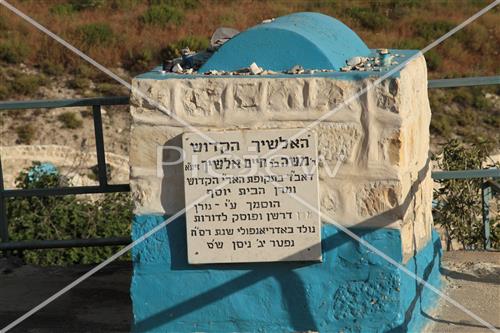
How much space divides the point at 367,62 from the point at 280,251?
3.27 feet

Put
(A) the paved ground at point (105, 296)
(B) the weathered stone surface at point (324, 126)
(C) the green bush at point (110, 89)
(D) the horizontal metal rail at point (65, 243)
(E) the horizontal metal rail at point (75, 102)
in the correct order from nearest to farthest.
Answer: (B) the weathered stone surface at point (324, 126) → (A) the paved ground at point (105, 296) → (E) the horizontal metal rail at point (75, 102) → (D) the horizontal metal rail at point (65, 243) → (C) the green bush at point (110, 89)

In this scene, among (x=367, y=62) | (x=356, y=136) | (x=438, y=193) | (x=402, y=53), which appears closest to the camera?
(x=356, y=136)

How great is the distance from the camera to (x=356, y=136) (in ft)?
14.2

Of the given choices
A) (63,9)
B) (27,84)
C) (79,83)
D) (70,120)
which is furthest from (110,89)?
(63,9)

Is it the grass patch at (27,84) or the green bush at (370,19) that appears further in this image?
the green bush at (370,19)

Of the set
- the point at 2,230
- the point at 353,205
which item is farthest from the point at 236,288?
the point at 2,230

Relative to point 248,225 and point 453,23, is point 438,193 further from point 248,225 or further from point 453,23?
point 453,23

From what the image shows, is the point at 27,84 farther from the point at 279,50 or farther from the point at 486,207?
the point at 279,50

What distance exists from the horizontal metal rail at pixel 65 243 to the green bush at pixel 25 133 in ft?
54.9

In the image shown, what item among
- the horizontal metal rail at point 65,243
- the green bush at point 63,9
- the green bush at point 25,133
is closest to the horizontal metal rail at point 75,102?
the horizontal metal rail at point 65,243

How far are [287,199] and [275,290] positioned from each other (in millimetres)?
416

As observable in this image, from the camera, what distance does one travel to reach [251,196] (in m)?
4.43

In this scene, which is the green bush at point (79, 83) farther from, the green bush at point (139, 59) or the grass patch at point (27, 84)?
the green bush at point (139, 59)

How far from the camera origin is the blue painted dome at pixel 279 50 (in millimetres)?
4512
